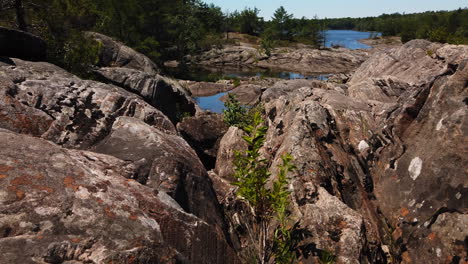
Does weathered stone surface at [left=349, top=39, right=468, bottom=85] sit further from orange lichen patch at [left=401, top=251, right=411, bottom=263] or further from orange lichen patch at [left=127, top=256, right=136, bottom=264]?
orange lichen patch at [left=127, top=256, right=136, bottom=264]

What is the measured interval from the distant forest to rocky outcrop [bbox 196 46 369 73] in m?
4.34

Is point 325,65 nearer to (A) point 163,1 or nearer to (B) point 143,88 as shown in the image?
(A) point 163,1

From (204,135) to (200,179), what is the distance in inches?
337

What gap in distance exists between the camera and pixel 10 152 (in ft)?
14.6

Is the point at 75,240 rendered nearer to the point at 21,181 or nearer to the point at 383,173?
the point at 21,181

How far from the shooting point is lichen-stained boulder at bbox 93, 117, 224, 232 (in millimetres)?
6312

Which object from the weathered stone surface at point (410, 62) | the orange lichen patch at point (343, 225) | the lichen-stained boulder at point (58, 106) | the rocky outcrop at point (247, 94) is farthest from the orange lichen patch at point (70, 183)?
the rocky outcrop at point (247, 94)

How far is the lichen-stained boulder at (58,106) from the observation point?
7.17 m

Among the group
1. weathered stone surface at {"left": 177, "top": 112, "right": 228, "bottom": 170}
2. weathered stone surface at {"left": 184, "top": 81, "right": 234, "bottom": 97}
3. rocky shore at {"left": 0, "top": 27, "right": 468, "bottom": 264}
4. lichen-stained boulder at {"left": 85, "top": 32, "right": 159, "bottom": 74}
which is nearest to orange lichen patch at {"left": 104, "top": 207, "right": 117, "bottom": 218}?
rocky shore at {"left": 0, "top": 27, "right": 468, "bottom": 264}

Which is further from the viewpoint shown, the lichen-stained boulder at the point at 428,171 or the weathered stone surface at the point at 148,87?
the weathered stone surface at the point at 148,87

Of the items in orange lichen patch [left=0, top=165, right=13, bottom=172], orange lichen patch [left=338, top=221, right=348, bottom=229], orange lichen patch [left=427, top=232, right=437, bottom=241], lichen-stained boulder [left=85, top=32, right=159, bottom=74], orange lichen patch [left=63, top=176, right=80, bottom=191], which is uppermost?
lichen-stained boulder [left=85, top=32, right=159, bottom=74]

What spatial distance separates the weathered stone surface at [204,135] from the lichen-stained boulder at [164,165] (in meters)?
7.52

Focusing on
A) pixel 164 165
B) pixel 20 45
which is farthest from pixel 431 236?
pixel 20 45

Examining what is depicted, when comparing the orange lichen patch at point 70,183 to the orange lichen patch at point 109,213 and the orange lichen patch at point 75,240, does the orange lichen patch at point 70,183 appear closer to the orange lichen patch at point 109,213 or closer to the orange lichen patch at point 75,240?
the orange lichen patch at point 109,213
